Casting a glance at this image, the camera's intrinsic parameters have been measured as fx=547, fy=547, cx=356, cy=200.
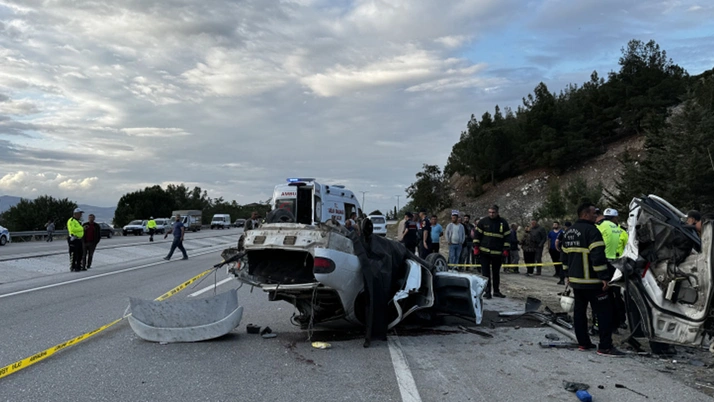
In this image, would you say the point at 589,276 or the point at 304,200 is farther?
the point at 304,200

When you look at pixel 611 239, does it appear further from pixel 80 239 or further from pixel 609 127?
pixel 609 127

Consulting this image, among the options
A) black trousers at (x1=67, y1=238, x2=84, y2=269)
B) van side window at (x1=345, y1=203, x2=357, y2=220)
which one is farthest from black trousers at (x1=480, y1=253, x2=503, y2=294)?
black trousers at (x1=67, y1=238, x2=84, y2=269)

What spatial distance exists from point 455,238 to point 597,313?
25.5ft

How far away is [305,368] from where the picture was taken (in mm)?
5129

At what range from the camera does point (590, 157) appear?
54250mm

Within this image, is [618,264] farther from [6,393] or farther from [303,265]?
[6,393]

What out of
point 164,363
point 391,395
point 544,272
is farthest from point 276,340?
point 544,272

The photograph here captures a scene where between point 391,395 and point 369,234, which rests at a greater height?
point 369,234

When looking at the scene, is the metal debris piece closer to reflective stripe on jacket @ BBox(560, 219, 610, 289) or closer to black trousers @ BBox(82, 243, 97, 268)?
reflective stripe on jacket @ BBox(560, 219, 610, 289)

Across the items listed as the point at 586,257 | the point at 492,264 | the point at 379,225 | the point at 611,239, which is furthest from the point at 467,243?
the point at 379,225

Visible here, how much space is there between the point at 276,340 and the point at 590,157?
54.0m

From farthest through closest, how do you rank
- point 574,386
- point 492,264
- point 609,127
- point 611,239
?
point 609,127 < point 492,264 < point 611,239 < point 574,386

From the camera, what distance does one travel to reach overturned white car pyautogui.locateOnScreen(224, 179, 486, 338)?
232 inches

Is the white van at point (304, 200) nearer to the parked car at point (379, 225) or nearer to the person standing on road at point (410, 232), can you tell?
the person standing on road at point (410, 232)
